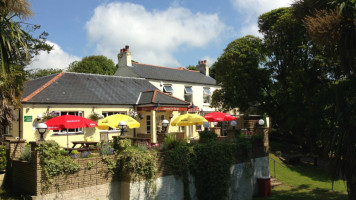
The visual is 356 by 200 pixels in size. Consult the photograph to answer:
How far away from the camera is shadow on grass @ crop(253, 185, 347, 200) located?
14.9 m

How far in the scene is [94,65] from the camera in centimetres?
4562

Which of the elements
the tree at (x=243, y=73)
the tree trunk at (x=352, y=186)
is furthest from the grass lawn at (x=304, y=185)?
the tree at (x=243, y=73)

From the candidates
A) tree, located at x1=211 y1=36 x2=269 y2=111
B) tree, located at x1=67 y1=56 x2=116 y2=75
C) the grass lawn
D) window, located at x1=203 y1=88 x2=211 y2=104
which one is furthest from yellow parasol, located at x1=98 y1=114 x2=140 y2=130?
tree, located at x1=67 y1=56 x2=116 y2=75

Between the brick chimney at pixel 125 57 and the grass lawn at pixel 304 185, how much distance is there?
1656cm

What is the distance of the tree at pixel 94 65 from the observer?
1788 inches

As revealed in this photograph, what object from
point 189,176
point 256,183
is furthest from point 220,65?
point 189,176

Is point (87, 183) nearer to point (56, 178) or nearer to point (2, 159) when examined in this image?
point (56, 178)

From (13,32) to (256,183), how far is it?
512 inches

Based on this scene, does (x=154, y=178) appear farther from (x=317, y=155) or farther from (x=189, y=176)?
(x=317, y=155)

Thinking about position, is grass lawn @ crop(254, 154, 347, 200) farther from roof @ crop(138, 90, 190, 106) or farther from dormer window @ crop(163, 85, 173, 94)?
dormer window @ crop(163, 85, 173, 94)

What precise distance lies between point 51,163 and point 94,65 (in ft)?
128

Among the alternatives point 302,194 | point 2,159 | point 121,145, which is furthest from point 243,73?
point 2,159

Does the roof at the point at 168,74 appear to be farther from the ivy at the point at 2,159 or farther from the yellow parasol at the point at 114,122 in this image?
the ivy at the point at 2,159

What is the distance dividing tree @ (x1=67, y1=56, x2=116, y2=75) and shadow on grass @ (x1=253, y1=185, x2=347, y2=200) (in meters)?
35.7
